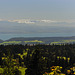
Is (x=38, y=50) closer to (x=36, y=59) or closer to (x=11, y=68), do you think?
(x=36, y=59)

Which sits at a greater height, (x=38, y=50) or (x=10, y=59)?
(x=38, y=50)

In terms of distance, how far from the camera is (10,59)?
99.8 meters

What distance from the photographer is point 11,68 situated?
101 meters

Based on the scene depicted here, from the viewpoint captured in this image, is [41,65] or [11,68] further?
[11,68]

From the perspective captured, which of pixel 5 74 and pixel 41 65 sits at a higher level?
pixel 41 65

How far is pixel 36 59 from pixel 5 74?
3221 centimetres

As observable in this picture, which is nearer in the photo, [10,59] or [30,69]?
[30,69]

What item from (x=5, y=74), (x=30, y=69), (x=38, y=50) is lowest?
(x=5, y=74)

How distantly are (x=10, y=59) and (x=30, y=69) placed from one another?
2526 cm

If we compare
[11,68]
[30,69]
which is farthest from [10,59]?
[30,69]

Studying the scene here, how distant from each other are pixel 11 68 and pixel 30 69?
87.0 feet

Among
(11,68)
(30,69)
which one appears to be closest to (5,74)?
(11,68)

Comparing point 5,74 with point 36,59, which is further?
point 5,74

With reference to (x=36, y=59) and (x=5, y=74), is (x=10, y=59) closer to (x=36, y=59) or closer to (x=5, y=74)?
(x=5, y=74)
